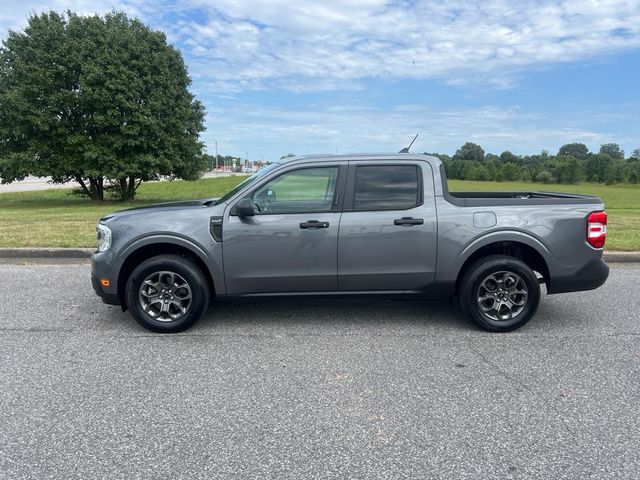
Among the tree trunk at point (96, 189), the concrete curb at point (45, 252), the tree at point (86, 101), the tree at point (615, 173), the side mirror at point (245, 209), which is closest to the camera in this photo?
the side mirror at point (245, 209)

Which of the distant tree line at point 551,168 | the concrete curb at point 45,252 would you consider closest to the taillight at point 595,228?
the concrete curb at point 45,252

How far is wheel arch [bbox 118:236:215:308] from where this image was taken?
14.9 ft

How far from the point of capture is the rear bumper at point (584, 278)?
185 inches

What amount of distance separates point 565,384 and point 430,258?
1.57m

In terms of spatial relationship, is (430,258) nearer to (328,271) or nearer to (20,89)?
(328,271)

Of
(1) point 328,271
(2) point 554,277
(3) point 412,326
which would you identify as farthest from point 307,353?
(2) point 554,277

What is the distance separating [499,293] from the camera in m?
4.69

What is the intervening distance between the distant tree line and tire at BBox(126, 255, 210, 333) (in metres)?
79.1

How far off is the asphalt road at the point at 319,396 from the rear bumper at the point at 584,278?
0.46 metres

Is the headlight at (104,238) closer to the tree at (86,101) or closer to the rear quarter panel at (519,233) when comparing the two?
the rear quarter panel at (519,233)

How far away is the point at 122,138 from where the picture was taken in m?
20.3

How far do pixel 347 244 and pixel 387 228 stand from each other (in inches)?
16.0

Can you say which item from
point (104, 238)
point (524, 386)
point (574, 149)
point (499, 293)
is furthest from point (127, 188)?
point (574, 149)

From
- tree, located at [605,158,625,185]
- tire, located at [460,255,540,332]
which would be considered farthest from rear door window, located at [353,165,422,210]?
tree, located at [605,158,625,185]
